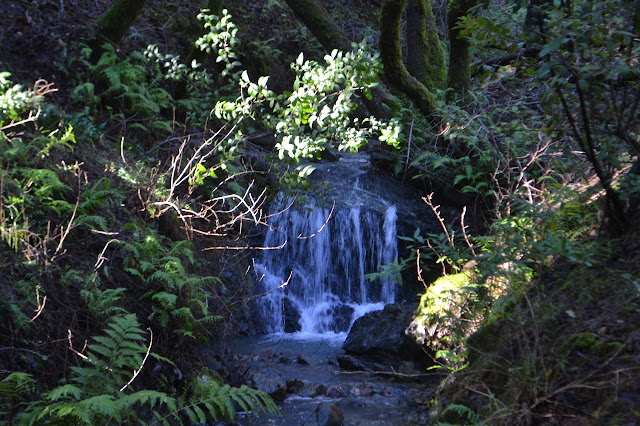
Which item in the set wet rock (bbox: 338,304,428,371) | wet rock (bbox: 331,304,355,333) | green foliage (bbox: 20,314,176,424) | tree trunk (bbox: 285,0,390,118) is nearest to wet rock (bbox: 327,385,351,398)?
wet rock (bbox: 338,304,428,371)

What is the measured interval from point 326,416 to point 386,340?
2325mm

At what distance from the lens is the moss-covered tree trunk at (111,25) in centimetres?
934

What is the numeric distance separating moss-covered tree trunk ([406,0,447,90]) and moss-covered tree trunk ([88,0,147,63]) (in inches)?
235

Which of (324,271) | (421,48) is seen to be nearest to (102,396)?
(324,271)

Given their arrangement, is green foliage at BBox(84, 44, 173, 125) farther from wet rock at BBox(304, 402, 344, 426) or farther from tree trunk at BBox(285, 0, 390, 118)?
wet rock at BBox(304, 402, 344, 426)

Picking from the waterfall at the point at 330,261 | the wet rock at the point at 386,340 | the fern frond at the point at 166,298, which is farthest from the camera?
the waterfall at the point at 330,261

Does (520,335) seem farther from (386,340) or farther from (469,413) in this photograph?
Answer: (386,340)

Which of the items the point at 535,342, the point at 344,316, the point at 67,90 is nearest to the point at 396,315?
the point at 344,316

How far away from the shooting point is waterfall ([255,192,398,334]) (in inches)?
395

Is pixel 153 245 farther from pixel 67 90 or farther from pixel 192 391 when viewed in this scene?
pixel 67 90

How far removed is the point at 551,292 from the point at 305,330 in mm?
6188

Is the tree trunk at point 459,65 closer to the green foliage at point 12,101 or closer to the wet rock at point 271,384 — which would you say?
the wet rock at point 271,384

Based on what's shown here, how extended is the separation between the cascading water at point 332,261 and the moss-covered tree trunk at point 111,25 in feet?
14.3

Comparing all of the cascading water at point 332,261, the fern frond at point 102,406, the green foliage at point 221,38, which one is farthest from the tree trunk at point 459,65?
the fern frond at point 102,406
